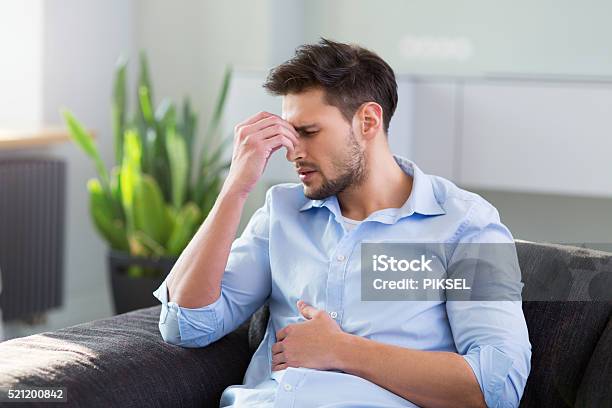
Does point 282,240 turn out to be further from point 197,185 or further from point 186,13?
point 186,13

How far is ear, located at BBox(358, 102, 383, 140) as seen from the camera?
6.92 feet

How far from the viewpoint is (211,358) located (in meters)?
2.10

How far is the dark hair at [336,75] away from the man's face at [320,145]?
2cm

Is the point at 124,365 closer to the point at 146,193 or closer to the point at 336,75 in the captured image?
the point at 336,75

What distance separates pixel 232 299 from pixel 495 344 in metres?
0.57

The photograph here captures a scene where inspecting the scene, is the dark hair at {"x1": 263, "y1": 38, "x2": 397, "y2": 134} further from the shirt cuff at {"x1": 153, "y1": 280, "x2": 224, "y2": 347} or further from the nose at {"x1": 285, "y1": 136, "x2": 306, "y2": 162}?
the shirt cuff at {"x1": 153, "y1": 280, "x2": 224, "y2": 347}

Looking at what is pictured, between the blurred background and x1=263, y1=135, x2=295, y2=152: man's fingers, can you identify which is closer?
x1=263, y1=135, x2=295, y2=152: man's fingers

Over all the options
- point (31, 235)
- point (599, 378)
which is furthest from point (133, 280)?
point (599, 378)

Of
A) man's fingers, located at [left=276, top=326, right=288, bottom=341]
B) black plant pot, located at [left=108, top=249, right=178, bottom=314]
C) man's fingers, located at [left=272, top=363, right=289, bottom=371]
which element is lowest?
black plant pot, located at [left=108, top=249, right=178, bottom=314]

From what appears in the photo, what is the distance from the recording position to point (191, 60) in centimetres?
457

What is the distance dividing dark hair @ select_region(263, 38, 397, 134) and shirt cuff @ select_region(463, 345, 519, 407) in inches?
21.7

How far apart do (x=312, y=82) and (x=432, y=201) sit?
0.33m

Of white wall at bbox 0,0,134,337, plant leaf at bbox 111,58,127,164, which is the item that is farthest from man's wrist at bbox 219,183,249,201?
white wall at bbox 0,0,134,337
